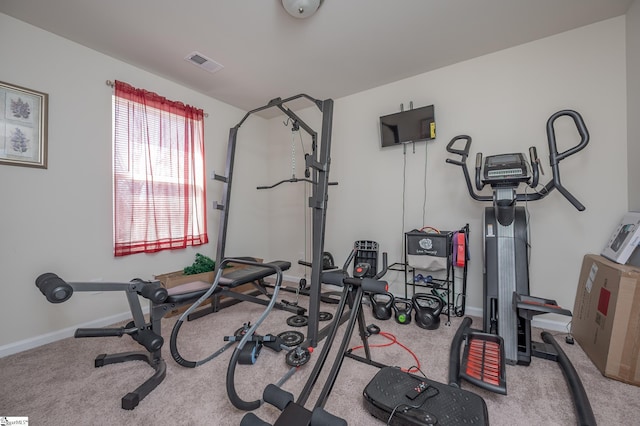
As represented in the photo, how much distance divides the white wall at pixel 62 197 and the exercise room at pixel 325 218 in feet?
0.05

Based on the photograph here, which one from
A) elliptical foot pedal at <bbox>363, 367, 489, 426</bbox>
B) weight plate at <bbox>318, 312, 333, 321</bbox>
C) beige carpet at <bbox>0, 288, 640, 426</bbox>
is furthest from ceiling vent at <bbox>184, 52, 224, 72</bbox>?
elliptical foot pedal at <bbox>363, 367, 489, 426</bbox>

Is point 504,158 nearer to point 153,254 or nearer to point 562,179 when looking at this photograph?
point 562,179

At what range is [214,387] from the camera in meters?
1.55

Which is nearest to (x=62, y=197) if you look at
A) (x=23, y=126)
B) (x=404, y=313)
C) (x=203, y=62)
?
(x=23, y=126)

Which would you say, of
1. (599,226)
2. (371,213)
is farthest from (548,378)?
(371,213)

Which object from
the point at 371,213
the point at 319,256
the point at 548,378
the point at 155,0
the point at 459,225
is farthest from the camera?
the point at 371,213

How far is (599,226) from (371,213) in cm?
200

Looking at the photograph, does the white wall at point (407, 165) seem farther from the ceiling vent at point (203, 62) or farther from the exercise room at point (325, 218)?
the ceiling vent at point (203, 62)

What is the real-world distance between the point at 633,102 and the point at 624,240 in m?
1.06

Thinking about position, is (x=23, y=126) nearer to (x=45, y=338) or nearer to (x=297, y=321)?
(x=45, y=338)

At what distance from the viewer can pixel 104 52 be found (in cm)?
242

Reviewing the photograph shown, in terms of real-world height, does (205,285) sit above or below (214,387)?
above

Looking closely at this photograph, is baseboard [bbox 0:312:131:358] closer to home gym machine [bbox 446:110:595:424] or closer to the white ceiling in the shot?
the white ceiling

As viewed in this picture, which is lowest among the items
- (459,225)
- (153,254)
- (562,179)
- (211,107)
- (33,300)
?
(33,300)
